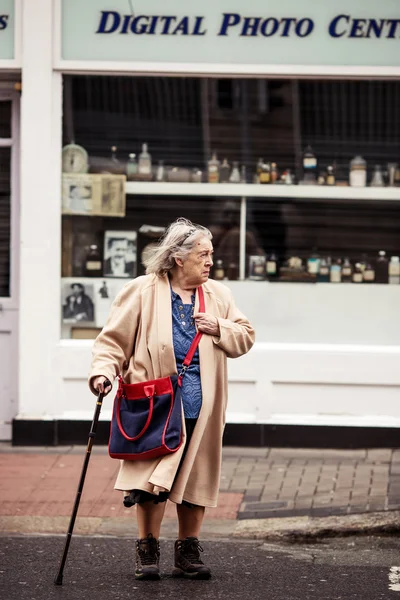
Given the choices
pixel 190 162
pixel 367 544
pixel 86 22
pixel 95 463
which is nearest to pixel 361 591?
pixel 367 544

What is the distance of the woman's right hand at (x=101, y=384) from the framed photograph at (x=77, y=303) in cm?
379

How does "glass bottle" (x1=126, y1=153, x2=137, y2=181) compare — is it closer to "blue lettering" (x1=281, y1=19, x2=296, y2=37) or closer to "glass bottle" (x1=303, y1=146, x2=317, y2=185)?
"glass bottle" (x1=303, y1=146, x2=317, y2=185)

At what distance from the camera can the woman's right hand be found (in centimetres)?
547

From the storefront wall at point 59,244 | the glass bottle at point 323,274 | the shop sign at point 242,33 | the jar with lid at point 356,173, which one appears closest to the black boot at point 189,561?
the storefront wall at point 59,244

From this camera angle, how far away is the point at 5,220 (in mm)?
9430

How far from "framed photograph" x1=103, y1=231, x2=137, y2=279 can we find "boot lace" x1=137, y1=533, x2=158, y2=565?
156 inches

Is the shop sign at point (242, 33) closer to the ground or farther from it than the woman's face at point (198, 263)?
farther from it

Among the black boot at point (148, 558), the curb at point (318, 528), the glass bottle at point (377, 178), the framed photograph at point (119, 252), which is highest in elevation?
the glass bottle at point (377, 178)

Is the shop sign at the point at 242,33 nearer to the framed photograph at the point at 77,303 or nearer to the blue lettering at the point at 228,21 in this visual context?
the blue lettering at the point at 228,21

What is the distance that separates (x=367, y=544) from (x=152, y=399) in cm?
190

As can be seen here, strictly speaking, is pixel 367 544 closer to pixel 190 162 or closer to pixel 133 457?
pixel 133 457

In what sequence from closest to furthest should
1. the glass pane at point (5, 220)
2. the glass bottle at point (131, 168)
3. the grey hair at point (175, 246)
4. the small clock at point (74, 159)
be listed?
the grey hair at point (175, 246)
the small clock at point (74, 159)
the glass bottle at point (131, 168)
the glass pane at point (5, 220)

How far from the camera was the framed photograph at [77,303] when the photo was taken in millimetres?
9242

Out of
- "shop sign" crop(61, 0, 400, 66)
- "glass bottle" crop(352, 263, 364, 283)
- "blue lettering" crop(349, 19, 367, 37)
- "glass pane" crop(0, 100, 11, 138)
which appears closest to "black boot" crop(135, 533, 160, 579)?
"glass bottle" crop(352, 263, 364, 283)
